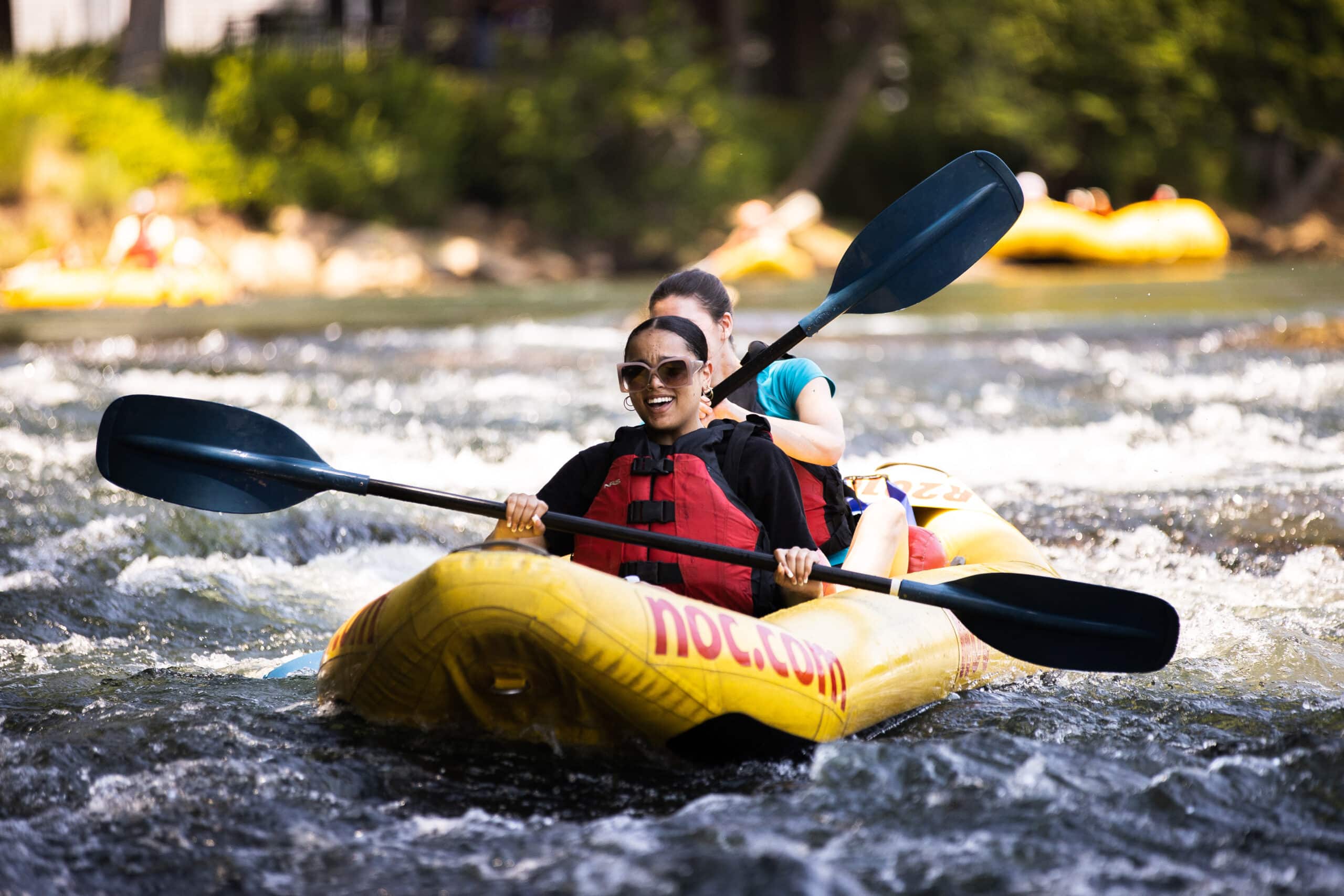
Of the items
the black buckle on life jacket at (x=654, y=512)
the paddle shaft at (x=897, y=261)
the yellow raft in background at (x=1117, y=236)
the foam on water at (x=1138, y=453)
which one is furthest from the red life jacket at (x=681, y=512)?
the yellow raft in background at (x=1117, y=236)

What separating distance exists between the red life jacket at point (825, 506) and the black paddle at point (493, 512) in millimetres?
295

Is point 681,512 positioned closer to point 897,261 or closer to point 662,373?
point 662,373

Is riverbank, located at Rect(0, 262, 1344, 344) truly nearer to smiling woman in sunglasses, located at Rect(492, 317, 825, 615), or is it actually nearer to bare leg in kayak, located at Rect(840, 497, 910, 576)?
Answer: bare leg in kayak, located at Rect(840, 497, 910, 576)

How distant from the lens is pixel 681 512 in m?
2.69

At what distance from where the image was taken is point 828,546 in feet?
9.95

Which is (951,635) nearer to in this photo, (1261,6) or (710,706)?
(710,706)

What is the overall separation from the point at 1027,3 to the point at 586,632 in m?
20.9

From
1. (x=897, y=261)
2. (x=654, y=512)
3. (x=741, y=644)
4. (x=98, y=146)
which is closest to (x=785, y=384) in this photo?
(x=897, y=261)

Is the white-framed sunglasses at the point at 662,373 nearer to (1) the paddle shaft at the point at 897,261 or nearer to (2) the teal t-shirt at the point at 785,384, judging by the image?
(2) the teal t-shirt at the point at 785,384

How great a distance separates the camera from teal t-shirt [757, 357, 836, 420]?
3.32 meters

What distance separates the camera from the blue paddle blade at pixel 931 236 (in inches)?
151

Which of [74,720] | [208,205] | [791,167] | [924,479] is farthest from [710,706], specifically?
[791,167]

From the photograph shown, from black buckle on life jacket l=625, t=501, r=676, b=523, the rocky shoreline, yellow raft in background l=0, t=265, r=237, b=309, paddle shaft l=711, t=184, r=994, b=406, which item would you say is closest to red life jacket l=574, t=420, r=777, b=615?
black buckle on life jacket l=625, t=501, r=676, b=523

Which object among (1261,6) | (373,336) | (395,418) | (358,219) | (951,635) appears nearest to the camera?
(951,635)
